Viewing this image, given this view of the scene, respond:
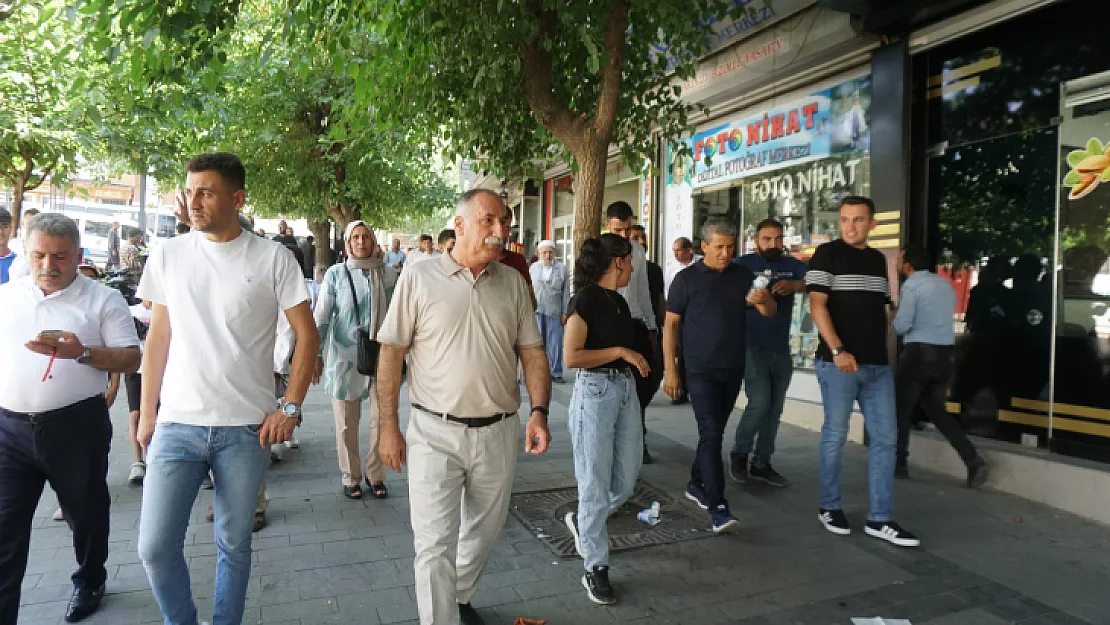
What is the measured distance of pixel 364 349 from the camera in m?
4.82

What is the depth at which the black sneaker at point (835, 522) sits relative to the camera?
15.3 feet

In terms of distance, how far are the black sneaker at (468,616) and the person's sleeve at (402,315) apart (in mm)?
1318

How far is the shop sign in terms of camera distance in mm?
7378

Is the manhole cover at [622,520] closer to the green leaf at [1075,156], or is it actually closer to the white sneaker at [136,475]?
the white sneaker at [136,475]

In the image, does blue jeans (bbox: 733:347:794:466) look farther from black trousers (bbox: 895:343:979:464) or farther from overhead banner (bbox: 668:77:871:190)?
overhead banner (bbox: 668:77:871:190)

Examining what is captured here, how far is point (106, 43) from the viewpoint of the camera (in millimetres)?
4340

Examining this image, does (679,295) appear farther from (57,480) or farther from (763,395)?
(57,480)

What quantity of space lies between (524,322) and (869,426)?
8.88 ft

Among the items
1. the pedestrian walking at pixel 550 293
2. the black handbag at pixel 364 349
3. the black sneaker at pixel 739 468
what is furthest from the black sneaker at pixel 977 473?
the pedestrian walking at pixel 550 293

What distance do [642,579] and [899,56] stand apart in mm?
5514

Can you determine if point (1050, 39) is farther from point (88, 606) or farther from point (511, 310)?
point (88, 606)

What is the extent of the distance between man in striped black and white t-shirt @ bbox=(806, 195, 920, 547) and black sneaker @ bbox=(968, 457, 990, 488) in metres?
1.50

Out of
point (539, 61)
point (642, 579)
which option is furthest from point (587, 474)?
point (539, 61)

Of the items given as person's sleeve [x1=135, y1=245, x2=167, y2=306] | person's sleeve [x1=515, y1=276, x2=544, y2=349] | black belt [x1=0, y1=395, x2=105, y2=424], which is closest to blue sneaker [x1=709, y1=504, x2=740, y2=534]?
person's sleeve [x1=515, y1=276, x2=544, y2=349]
